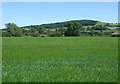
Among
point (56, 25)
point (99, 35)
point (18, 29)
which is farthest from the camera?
point (18, 29)

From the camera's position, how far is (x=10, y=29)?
106m

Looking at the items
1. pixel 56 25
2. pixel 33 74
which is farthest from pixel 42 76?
pixel 56 25

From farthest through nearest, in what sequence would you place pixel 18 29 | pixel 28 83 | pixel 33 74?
pixel 18 29 → pixel 33 74 → pixel 28 83

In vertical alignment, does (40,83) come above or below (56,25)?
below

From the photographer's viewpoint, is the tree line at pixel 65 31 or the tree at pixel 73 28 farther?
the tree line at pixel 65 31

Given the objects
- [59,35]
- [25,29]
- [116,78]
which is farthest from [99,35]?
[116,78]

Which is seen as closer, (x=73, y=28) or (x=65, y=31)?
(x=73, y=28)

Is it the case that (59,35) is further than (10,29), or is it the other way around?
(10,29)

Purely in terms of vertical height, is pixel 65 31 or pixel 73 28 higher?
pixel 73 28

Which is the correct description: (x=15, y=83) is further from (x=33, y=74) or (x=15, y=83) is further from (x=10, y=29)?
(x=10, y=29)

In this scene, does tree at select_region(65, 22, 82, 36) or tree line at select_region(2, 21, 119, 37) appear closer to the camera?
tree at select_region(65, 22, 82, 36)

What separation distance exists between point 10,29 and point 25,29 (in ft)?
27.1

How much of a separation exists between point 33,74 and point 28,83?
133 centimetres

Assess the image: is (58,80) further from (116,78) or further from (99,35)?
(99,35)
